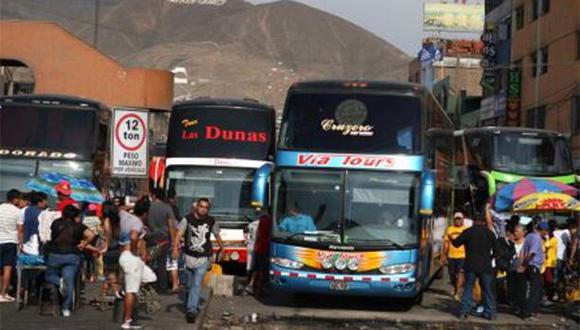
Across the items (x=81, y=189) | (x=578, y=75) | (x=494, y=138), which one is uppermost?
(x=578, y=75)

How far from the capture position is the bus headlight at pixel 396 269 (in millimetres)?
16453

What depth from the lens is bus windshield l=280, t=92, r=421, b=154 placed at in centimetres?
1684

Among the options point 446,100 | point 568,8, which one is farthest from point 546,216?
point 446,100

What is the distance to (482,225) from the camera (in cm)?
1664

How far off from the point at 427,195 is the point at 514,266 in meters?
2.30

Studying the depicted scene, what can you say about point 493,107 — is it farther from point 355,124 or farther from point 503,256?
point 355,124

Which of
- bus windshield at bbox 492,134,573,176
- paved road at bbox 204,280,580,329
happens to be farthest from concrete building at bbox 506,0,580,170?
paved road at bbox 204,280,580,329

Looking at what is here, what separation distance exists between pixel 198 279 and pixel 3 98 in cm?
986

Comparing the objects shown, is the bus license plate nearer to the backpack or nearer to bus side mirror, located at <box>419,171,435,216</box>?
bus side mirror, located at <box>419,171,435,216</box>

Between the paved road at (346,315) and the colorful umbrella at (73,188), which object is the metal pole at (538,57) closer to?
the paved road at (346,315)

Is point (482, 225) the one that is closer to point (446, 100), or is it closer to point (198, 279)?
point (198, 279)

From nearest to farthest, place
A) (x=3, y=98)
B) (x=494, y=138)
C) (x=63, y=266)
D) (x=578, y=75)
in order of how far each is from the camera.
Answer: (x=63, y=266) < (x=3, y=98) < (x=494, y=138) < (x=578, y=75)

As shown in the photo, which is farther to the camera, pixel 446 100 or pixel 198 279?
pixel 446 100

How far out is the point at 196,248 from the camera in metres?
14.3
